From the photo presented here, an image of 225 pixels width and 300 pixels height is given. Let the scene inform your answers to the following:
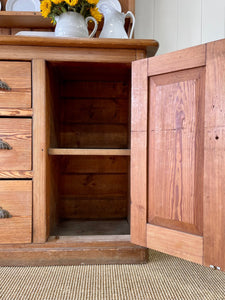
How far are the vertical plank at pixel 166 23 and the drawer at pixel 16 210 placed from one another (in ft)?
3.95

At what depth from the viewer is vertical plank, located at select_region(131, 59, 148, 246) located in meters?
0.84

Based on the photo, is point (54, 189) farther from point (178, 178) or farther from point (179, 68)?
point (179, 68)

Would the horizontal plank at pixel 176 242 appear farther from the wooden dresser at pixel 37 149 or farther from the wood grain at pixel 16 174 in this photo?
the wood grain at pixel 16 174

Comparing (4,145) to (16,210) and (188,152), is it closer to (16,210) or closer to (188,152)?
(16,210)

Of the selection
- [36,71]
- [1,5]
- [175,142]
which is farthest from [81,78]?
[175,142]

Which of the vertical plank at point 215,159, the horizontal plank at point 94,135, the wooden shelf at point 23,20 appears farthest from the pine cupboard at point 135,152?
the wooden shelf at point 23,20

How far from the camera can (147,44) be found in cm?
91

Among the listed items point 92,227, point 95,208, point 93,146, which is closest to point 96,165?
point 93,146

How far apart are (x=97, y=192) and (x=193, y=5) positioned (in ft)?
4.08

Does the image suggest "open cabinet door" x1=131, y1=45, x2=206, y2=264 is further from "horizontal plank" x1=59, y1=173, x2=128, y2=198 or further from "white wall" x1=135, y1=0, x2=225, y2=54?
"white wall" x1=135, y1=0, x2=225, y2=54

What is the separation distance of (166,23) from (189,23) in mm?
148

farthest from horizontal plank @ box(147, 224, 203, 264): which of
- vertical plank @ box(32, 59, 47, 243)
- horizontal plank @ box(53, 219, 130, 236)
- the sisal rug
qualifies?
vertical plank @ box(32, 59, 47, 243)

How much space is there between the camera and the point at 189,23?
143 cm

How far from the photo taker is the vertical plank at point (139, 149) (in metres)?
0.84
